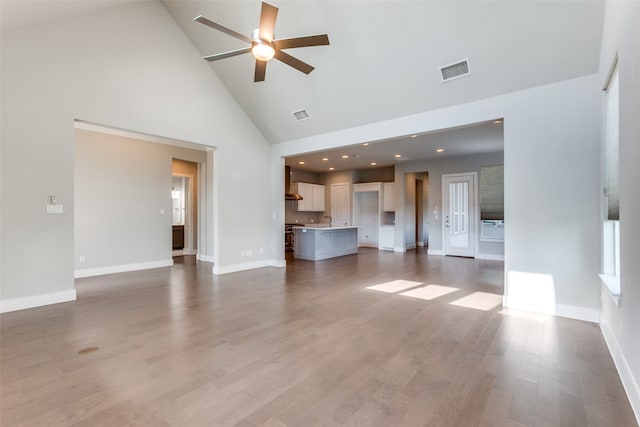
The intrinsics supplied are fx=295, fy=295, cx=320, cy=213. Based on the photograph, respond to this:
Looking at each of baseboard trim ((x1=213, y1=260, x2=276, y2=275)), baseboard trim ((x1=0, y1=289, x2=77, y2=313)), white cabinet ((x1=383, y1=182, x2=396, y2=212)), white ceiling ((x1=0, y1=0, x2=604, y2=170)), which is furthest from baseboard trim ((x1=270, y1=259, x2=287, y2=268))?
white cabinet ((x1=383, y1=182, x2=396, y2=212))

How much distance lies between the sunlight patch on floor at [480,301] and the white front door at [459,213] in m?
4.45

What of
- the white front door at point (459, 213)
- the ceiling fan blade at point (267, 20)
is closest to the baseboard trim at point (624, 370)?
the ceiling fan blade at point (267, 20)

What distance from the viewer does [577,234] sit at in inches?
135

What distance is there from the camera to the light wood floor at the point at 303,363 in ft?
5.88

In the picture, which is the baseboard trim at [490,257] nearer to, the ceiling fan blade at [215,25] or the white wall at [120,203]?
the ceiling fan blade at [215,25]

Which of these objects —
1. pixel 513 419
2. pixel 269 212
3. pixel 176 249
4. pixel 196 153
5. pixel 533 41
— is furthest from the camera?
pixel 176 249

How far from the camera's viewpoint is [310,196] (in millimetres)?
11188

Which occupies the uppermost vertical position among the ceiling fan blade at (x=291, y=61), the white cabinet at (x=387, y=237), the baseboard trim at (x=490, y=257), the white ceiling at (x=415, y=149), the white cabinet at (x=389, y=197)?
the ceiling fan blade at (x=291, y=61)

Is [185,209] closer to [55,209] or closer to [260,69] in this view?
[55,209]

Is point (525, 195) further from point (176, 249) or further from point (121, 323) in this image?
point (176, 249)

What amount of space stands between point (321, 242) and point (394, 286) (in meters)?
3.28

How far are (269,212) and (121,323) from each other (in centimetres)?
414

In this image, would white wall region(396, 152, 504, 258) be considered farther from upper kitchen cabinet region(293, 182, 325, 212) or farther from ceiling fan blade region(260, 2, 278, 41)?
ceiling fan blade region(260, 2, 278, 41)

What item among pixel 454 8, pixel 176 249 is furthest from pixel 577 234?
pixel 176 249
